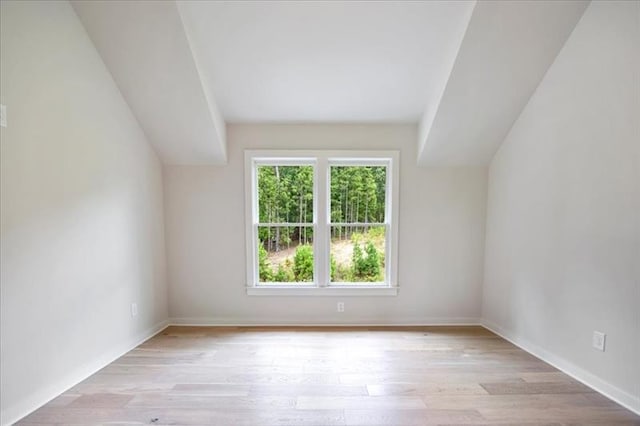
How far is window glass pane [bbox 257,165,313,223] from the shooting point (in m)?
3.30

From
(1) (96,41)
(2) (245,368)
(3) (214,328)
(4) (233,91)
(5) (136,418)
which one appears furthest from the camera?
(3) (214,328)

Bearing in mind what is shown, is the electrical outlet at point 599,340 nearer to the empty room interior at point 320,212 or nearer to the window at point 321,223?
the empty room interior at point 320,212

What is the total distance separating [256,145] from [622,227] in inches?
122

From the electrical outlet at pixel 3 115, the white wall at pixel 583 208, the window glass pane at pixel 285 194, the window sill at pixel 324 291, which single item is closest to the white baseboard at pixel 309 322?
the window sill at pixel 324 291

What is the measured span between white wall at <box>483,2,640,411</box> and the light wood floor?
274 millimetres

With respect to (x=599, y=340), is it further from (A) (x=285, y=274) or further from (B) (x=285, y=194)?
(B) (x=285, y=194)

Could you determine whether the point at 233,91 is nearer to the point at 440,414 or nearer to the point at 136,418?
the point at 136,418

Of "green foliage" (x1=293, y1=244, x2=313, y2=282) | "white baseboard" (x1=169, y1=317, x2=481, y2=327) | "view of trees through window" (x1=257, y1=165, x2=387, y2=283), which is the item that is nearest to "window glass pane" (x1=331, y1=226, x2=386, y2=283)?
"view of trees through window" (x1=257, y1=165, x2=387, y2=283)

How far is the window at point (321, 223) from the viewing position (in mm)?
3246

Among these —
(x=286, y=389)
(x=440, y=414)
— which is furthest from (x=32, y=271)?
(x=440, y=414)

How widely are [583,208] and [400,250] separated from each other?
160 centimetres

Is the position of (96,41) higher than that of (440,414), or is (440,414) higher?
(96,41)

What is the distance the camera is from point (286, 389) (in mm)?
2033

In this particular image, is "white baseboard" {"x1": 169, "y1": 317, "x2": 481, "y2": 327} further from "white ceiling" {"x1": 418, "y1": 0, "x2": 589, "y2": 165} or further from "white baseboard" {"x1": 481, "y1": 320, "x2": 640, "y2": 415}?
"white ceiling" {"x1": 418, "y1": 0, "x2": 589, "y2": 165}
